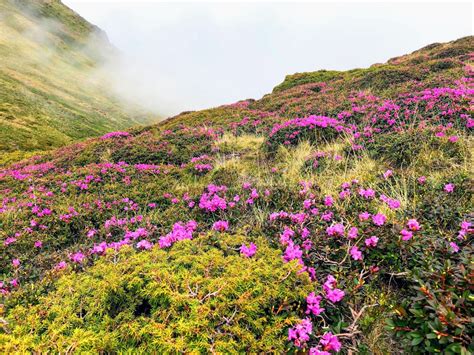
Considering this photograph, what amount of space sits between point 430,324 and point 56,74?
8295cm

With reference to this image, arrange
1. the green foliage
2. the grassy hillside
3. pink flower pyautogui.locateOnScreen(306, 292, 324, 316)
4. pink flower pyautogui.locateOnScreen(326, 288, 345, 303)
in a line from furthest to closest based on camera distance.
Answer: the grassy hillside, pink flower pyautogui.locateOnScreen(326, 288, 345, 303), pink flower pyautogui.locateOnScreen(306, 292, 324, 316), the green foliage

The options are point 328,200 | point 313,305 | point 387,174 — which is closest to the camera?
point 313,305

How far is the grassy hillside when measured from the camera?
1341 inches

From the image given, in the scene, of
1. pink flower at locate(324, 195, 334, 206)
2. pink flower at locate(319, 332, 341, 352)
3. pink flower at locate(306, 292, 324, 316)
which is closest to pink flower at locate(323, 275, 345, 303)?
pink flower at locate(306, 292, 324, 316)

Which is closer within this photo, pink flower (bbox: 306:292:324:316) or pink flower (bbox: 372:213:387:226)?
pink flower (bbox: 306:292:324:316)

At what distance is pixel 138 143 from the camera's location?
12.2 metres

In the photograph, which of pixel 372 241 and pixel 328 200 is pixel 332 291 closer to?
pixel 372 241

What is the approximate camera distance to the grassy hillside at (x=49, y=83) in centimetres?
3406

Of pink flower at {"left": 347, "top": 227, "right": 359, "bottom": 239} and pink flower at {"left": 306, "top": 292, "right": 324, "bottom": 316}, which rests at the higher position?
pink flower at {"left": 347, "top": 227, "right": 359, "bottom": 239}

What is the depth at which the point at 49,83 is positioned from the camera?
57.2 metres

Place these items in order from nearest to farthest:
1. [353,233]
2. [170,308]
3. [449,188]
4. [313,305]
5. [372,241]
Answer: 1. [170,308]
2. [313,305]
3. [372,241]
4. [353,233]
5. [449,188]

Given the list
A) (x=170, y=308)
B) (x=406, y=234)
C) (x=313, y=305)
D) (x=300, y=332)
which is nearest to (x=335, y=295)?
(x=313, y=305)

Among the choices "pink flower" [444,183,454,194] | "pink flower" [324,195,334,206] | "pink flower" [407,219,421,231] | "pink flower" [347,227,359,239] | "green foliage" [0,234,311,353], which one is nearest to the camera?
"green foliage" [0,234,311,353]

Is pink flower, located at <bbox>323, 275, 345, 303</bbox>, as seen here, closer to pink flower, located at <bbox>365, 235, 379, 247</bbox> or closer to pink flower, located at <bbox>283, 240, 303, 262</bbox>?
pink flower, located at <bbox>283, 240, 303, 262</bbox>
